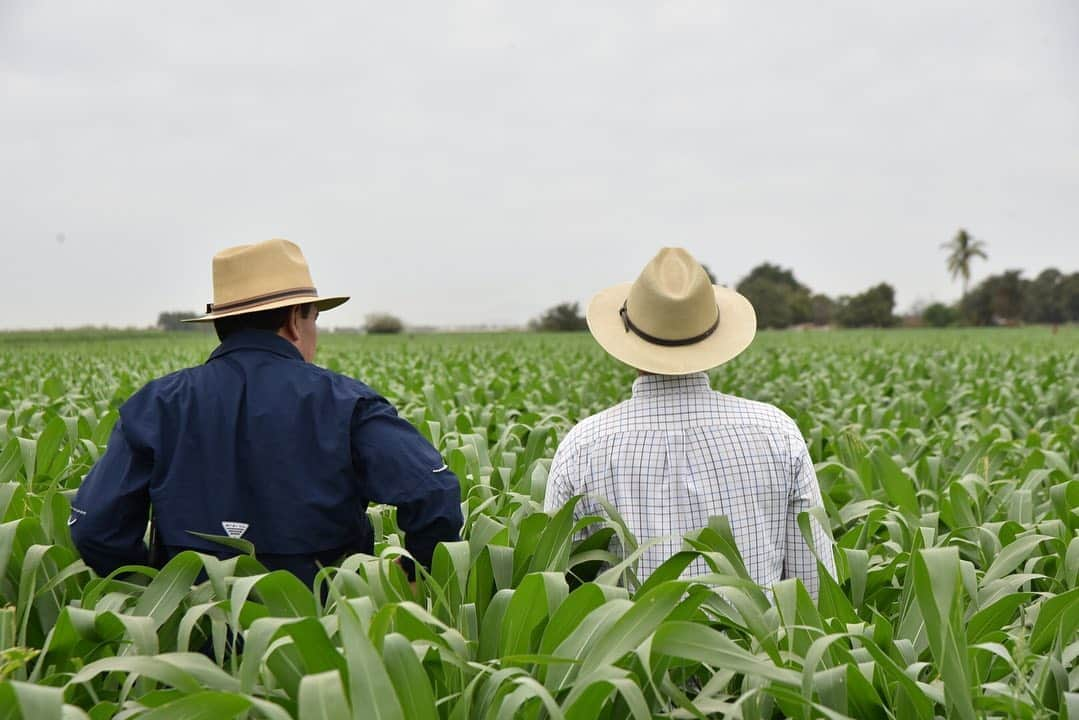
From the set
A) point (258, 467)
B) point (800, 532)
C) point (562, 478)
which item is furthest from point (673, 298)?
point (258, 467)

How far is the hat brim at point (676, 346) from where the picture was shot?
232 cm

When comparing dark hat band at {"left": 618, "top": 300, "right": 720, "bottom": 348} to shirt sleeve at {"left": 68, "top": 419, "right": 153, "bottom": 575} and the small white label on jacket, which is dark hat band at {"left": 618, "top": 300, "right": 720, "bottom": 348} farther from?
shirt sleeve at {"left": 68, "top": 419, "right": 153, "bottom": 575}

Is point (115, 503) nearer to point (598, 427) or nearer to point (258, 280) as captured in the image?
point (258, 280)

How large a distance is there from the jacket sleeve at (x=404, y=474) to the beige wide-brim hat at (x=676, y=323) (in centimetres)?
60

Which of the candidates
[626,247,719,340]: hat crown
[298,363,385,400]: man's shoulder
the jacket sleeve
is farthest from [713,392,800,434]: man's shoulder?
[298,363,385,400]: man's shoulder

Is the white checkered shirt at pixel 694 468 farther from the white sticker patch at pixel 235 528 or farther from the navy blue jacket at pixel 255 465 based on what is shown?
the white sticker patch at pixel 235 528

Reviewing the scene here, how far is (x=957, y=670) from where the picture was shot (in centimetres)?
160

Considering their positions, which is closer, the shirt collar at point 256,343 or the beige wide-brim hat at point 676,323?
the shirt collar at point 256,343

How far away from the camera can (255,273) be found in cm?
229

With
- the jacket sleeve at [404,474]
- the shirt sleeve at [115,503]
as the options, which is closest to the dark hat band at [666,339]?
the jacket sleeve at [404,474]

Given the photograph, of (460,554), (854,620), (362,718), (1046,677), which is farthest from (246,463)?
(1046,677)

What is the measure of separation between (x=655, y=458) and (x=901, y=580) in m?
1.08

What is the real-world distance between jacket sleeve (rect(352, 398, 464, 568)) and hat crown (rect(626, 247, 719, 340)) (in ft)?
2.37

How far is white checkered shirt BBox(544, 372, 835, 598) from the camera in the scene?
2275mm
